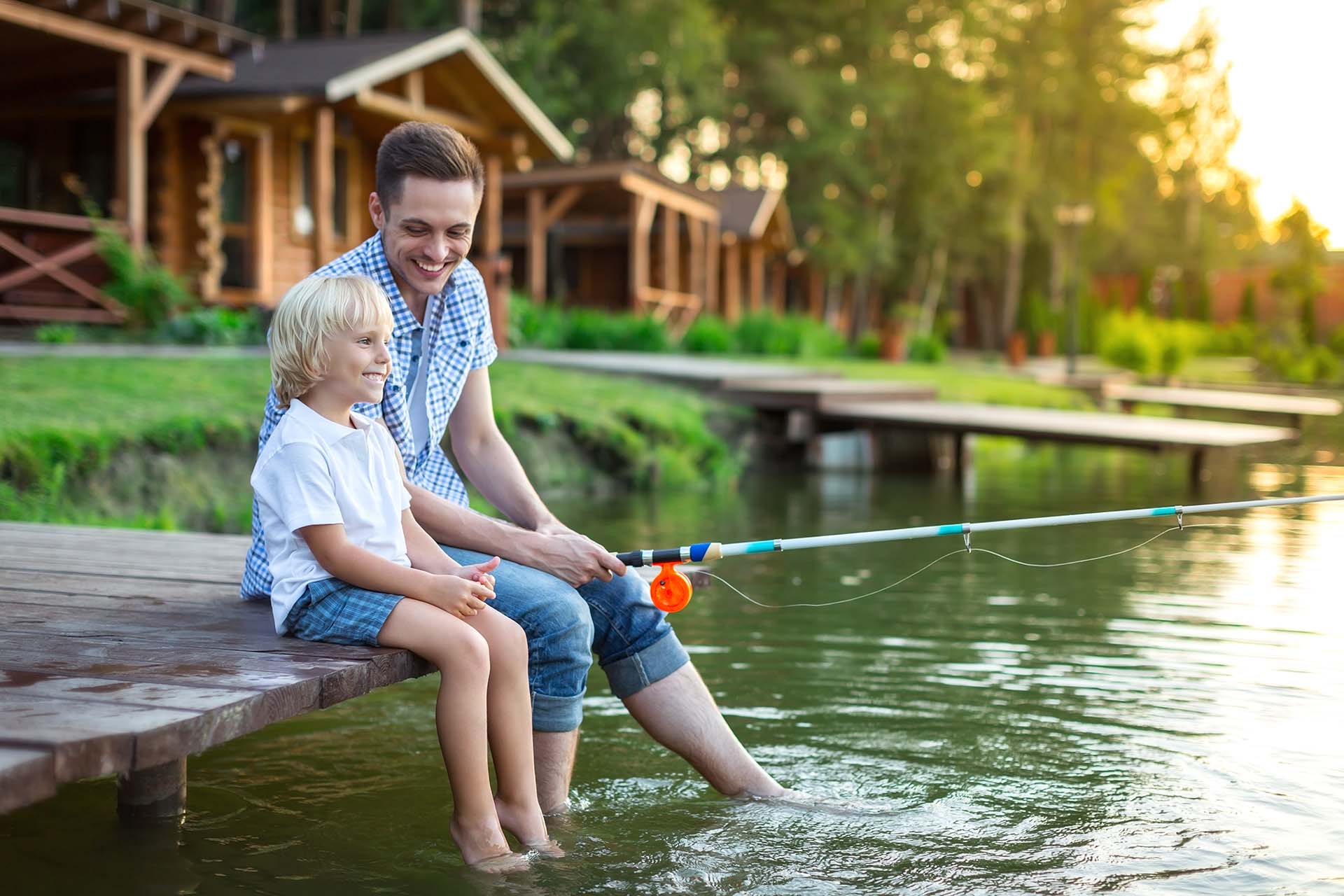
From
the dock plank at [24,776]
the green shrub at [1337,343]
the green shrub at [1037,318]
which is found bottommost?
the dock plank at [24,776]

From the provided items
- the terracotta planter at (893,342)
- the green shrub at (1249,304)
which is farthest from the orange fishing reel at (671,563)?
the green shrub at (1249,304)

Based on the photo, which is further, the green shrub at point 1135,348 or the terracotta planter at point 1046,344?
the terracotta planter at point 1046,344

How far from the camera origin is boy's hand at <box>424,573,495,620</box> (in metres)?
2.80

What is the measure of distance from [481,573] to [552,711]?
40 centimetres

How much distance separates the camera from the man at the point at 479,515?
3.07m

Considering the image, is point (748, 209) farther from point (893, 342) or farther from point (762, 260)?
point (893, 342)

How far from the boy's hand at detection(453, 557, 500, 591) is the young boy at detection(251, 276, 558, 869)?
1cm

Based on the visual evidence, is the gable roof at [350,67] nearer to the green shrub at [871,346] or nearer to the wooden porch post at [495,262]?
the wooden porch post at [495,262]

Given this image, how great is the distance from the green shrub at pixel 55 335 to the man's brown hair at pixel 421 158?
29.0ft

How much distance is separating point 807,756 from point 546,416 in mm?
6319

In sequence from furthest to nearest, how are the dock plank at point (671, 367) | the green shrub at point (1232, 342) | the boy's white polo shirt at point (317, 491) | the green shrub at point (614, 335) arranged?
1. the green shrub at point (1232, 342)
2. the green shrub at point (614, 335)
3. the dock plank at point (671, 367)
4. the boy's white polo shirt at point (317, 491)

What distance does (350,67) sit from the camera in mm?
15242

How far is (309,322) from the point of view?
2.78 meters

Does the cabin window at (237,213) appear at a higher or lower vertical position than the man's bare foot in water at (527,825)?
higher
